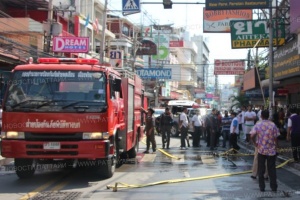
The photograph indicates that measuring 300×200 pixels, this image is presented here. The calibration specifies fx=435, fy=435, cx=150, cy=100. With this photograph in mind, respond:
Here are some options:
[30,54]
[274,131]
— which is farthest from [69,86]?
[30,54]

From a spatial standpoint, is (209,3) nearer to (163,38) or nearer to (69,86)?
(69,86)

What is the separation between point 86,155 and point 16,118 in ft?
5.49

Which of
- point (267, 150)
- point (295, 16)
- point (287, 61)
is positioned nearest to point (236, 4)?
point (295, 16)

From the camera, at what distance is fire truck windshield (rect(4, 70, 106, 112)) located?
9.29 metres

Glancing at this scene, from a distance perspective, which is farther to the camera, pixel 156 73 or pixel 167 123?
pixel 156 73

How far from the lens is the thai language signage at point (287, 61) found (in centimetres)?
1617

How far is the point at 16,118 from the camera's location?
30.2 feet

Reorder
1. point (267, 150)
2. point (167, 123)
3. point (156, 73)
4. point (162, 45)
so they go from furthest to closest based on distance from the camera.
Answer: point (162, 45) < point (156, 73) < point (167, 123) < point (267, 150)

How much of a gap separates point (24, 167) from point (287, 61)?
1182cm

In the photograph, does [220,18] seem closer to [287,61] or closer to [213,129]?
[213,129]

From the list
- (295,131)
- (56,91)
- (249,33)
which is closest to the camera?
(56,91)

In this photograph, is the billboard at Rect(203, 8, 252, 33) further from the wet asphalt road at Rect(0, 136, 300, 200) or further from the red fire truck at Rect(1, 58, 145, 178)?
the red fire truck at Rect(1, 58, 145, 178)

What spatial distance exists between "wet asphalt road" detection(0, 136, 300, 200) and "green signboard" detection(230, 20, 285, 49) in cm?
822

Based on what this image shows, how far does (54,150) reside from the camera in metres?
9.23
